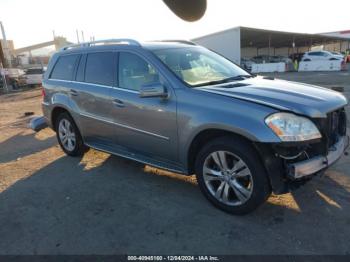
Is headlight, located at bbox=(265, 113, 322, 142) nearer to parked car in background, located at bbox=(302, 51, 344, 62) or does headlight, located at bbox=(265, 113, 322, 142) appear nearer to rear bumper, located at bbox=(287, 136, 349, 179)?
rear bumper, located at bbox=(287, 136, 349, 179)

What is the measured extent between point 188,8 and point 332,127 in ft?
9.69

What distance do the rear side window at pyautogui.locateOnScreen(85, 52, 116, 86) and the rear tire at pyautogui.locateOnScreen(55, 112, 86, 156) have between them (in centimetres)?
90

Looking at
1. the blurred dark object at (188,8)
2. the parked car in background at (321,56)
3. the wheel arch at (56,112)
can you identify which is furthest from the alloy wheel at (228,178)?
the parked car in background at (321,56)

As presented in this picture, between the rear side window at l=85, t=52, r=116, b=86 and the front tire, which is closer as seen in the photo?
the front tire

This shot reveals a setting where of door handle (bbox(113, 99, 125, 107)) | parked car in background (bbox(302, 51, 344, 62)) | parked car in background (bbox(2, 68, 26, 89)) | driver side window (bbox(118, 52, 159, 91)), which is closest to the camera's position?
driver side window (bbox(118, 52, 159, 91))

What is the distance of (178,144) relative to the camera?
11.8 ft

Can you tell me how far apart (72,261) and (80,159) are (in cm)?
285

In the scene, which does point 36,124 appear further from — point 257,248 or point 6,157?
point 257,248

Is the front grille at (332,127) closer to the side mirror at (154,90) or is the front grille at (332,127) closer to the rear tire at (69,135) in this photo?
the side mirror at (154,90)

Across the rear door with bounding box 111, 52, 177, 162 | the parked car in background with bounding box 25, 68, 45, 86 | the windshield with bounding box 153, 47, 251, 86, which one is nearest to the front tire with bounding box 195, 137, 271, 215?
the rear door with bounding box 111, 52, 177, 162

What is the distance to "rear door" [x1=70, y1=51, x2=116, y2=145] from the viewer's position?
443cm

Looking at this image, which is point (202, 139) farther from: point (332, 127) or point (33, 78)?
point (33, 78)

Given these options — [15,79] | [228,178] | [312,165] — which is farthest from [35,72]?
[312,165]

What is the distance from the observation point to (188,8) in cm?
86
